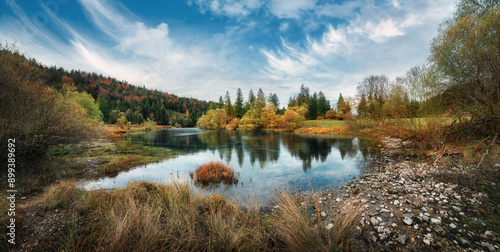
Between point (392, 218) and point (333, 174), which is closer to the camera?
point (392, 218)

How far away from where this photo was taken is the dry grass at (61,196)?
4402mm

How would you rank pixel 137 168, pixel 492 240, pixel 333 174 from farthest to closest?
pixel 137 168
pixel 333 174
pixel 492 240

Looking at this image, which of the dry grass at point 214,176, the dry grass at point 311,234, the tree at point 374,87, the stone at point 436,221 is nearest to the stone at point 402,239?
the dry grass at point 311,234

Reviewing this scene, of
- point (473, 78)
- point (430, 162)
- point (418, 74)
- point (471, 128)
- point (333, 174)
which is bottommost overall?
point (333, 174)

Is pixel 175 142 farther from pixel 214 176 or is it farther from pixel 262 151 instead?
pixel 214 176

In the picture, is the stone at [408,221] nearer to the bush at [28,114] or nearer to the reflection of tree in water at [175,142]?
the bush at [28,114]

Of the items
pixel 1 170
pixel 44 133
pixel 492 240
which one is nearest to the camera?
pixel 492 240

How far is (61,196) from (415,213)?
940cm

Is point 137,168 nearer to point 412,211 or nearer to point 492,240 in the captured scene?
point 412,211

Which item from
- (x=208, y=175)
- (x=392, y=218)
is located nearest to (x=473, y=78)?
(x=392, y=218)

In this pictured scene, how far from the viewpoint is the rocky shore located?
10.2 feet

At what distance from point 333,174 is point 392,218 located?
4.72 m

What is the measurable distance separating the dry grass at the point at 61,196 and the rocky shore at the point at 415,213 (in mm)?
6650

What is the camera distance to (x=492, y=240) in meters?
2.97
